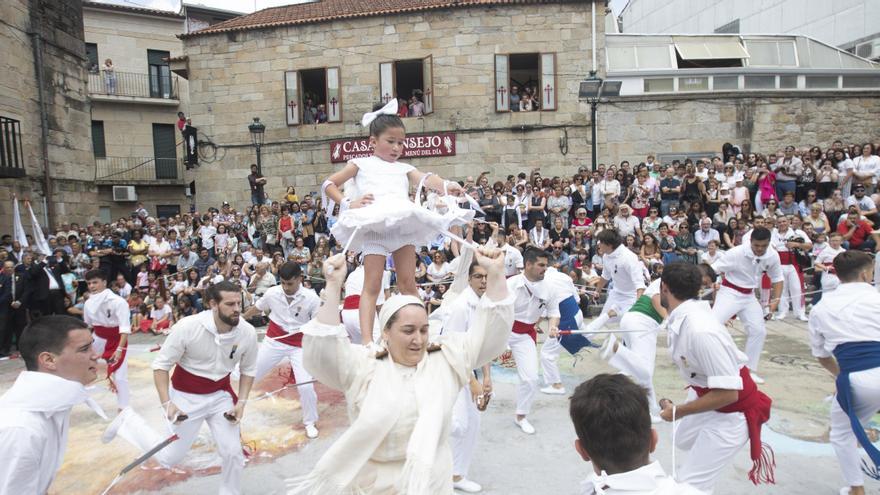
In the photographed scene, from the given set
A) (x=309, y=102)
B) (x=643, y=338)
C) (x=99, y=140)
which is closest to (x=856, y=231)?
(x=643, y=338)

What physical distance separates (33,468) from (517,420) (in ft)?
14.8

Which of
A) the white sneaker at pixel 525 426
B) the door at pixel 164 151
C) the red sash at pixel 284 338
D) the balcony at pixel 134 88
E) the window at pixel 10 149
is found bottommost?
the white sneaker at pixel 525 426

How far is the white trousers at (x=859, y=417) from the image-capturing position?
401 centimetres

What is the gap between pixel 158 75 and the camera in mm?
29219

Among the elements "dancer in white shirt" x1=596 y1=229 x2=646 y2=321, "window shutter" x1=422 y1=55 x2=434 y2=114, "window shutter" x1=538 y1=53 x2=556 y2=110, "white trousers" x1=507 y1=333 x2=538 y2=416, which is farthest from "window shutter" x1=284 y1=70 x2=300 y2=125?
"white trousers" x1=507 y1=333 x2=538 y2=416

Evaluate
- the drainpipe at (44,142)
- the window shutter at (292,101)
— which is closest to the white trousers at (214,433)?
the drainpipe at (44,142)

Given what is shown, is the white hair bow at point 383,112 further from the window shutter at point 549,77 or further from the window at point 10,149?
the window shutter at point 549,77

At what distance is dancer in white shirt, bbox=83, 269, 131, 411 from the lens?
6.70 metres

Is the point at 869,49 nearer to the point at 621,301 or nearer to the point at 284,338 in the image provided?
the point at 621,301

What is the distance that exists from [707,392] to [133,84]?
3165 cm

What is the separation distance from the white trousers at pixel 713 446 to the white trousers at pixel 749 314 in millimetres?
3674

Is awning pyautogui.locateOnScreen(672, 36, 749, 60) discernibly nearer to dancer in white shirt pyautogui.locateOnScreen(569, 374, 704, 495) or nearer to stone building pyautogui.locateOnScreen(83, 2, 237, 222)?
dancer in white shirt pyautogui.locateOnScreen(569, 374, 704, 495)

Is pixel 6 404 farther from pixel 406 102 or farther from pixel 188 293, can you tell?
pixel 406 102

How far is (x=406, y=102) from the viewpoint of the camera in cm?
1964
